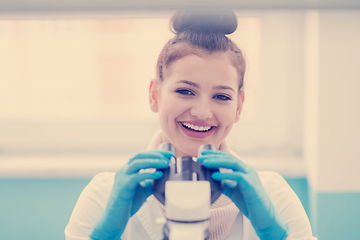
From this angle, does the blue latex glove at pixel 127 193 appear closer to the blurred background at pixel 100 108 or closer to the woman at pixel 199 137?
the woman at pixel 199 137

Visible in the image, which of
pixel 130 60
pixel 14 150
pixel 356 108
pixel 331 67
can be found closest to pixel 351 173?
pixel 356 108

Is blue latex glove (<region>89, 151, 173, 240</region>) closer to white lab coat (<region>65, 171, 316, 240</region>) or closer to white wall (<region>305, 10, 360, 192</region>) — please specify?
white lab coat (<region>65, 171, 316, 240</region>)

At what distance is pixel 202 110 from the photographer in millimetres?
643

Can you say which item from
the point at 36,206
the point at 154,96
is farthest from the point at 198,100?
the point at 36,206

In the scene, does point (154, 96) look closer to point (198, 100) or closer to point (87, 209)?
point (198, 100)

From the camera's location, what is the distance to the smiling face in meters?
0.65

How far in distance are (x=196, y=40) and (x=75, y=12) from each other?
15.4 inches

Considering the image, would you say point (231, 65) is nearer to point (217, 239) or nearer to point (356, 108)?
point (217, 239)

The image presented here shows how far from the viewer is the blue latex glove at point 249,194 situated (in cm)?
49

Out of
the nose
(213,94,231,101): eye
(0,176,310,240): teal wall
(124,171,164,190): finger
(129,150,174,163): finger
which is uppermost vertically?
(213,94,231,101): eye

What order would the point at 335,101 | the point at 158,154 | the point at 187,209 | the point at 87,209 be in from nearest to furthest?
the point at 187,209 → the point at 158,154 → the point at 87,209 → the point at 335,101

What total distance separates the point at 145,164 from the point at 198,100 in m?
0.21

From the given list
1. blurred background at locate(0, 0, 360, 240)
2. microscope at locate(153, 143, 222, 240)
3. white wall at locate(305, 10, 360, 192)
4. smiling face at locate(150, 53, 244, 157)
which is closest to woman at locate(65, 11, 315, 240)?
smiling face at locate(150, 53, 244, 157)

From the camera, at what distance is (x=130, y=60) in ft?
5.08
